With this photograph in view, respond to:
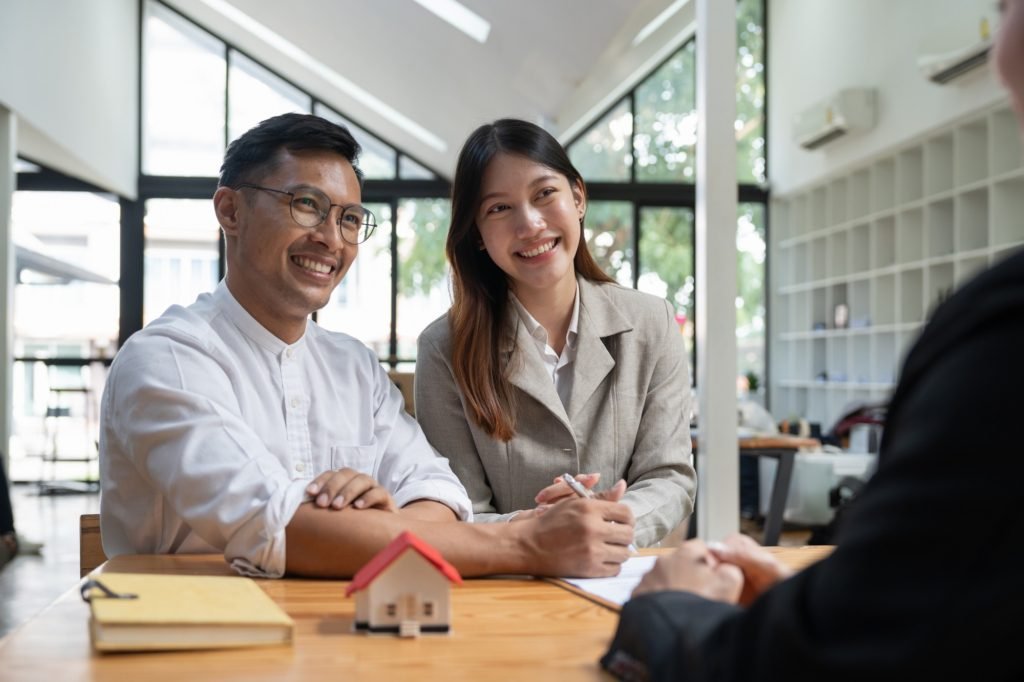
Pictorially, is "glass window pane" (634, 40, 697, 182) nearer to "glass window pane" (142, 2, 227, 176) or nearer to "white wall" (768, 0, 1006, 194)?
"white wall" (768, 0, 1006, 194)

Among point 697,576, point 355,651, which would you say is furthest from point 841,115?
point 355,651

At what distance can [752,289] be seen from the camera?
12.0 meters

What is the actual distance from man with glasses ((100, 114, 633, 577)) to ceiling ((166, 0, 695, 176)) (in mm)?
4234

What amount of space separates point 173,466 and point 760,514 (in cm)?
745

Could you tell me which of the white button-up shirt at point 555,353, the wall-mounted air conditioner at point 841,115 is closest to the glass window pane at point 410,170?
the wall-mounted air conditioner at point 841,115

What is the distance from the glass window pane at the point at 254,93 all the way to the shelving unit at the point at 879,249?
542 cm

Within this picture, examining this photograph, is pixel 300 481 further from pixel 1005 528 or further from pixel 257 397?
pixel 1005 528

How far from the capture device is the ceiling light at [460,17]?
7.23 metres

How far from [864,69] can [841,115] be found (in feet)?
2.09

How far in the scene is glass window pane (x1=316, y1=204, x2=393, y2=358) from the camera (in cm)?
1175

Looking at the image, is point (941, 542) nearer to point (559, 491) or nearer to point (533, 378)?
point (559, 491)

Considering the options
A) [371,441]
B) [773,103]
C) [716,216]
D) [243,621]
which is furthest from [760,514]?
[243,621]

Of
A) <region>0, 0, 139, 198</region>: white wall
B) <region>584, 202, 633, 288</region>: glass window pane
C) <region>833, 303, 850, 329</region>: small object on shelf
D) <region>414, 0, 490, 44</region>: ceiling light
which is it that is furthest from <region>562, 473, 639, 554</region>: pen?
<region>584, 202, 633, 288</region>: glass window pane

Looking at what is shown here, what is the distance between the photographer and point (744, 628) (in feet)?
2.33
